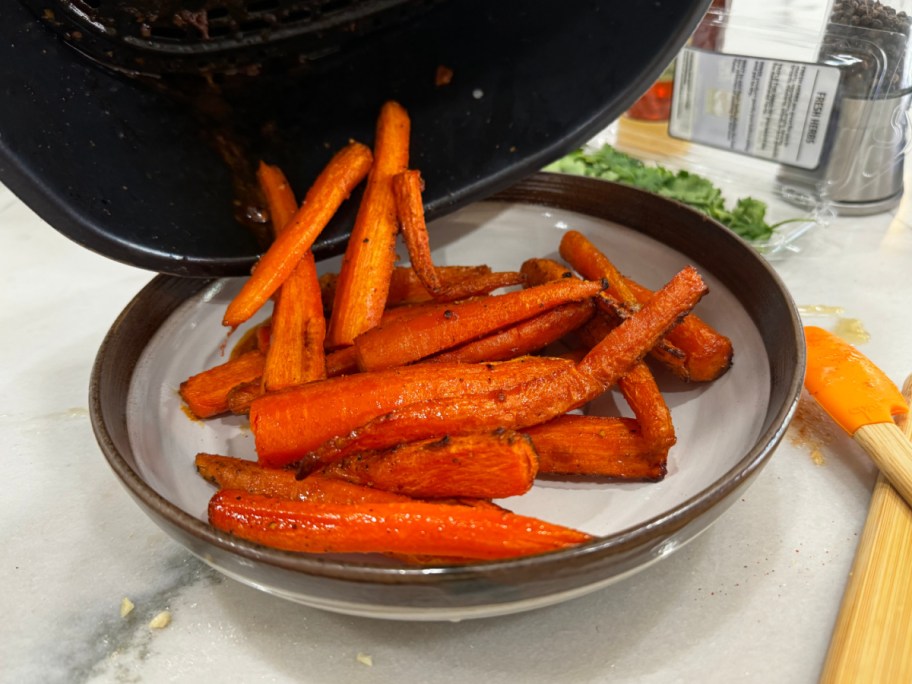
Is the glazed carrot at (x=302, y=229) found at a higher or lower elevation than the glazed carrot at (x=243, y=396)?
higher

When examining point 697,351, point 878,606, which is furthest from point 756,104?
point 878,606

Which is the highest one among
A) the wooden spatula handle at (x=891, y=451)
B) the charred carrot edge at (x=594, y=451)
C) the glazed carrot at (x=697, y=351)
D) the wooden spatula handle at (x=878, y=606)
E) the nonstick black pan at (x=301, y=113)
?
the nonstick black pan at (x=301, y=113)

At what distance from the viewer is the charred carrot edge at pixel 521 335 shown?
0.91 meters

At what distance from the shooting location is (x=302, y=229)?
0.98 m

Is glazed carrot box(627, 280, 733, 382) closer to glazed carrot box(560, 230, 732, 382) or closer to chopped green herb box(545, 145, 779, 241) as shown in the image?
glazed carrot box(560, 230, 732, 382)

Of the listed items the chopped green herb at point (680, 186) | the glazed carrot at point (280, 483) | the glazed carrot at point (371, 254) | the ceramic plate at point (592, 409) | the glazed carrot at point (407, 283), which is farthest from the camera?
the chopped green herb at point (680, 186)

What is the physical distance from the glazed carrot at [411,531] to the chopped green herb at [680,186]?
833 millimetres

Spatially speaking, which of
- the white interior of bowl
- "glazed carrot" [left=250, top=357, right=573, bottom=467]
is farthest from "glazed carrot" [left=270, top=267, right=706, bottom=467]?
the white interior of bowl

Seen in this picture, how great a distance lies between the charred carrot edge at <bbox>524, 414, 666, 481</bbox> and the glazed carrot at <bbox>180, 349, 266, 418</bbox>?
0.37 metres

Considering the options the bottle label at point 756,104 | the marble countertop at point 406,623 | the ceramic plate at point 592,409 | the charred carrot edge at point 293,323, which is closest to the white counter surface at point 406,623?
the marble countertop at point 406,623

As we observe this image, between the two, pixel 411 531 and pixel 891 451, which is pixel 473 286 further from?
pixel 891 451

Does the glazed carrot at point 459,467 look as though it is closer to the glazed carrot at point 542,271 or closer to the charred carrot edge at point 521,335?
the charred carrot edge at point 521,335

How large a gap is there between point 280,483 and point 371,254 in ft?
1.10

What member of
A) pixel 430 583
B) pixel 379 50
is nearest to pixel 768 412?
pixel 430 583
